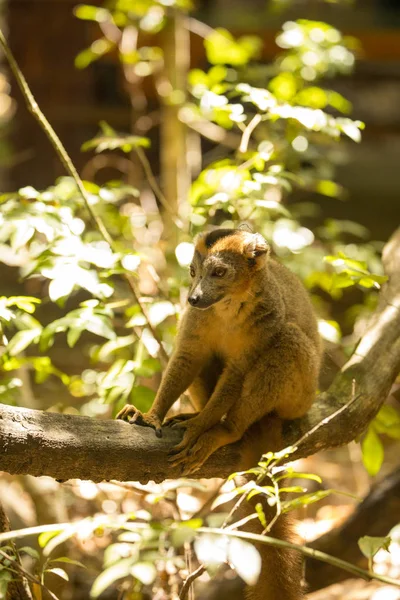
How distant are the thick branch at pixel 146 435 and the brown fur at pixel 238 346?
0.12 metres

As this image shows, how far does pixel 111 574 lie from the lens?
1.52 meters

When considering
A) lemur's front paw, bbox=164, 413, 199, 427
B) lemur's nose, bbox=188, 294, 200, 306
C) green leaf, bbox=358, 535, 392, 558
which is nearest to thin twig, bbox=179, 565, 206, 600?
green leaf, bbox=358, 535, 392, 558

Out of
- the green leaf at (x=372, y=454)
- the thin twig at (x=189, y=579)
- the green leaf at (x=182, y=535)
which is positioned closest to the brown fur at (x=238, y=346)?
the green leaf at (x=372, y=454)

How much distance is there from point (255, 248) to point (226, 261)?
16 centimetres

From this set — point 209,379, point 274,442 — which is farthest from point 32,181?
point 274,442

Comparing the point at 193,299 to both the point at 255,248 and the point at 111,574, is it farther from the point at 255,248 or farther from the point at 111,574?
the point at 111,574

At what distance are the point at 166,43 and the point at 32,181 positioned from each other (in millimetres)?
2721

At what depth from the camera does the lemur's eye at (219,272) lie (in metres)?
3.08

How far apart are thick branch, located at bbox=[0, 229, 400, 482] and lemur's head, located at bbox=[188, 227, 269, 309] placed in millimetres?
636

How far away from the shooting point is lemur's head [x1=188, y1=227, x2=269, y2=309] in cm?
307

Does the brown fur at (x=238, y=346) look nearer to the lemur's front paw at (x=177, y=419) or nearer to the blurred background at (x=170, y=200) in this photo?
the lemur's front paw at (x=177, y=419)

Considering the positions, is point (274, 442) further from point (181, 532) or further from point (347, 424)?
point (181, 532)

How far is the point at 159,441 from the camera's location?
2682 millimetres

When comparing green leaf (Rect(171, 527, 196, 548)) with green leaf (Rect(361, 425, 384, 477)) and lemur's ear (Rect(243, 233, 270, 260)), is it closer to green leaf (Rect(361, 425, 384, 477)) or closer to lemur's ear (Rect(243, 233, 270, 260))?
lemur's ear (Rect(243, 233, 270, 260))
